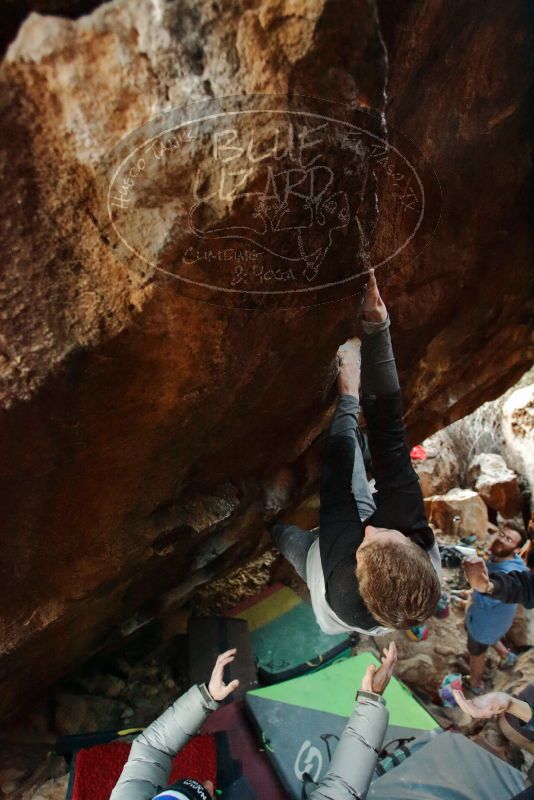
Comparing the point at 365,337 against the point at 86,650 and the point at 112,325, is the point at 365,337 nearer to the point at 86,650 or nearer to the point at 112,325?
the point at 112,325

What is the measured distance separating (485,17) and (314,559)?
6.69 ft

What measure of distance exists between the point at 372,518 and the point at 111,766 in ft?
5.86

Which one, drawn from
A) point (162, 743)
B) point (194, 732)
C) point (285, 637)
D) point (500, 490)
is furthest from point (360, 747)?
point (500, 490)

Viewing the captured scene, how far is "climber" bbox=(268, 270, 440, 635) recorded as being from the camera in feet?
5.15

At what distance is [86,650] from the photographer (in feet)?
9.36

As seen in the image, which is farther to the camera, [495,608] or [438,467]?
[438,467]

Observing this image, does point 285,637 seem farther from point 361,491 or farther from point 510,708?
point 361,491

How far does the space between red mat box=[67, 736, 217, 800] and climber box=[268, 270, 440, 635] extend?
3.75ft

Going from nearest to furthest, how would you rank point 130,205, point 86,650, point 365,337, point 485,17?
point 130,205, point 485,17, point 365,337, point 86,650


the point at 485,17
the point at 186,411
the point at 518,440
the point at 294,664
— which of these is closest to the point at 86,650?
the point at 294,664

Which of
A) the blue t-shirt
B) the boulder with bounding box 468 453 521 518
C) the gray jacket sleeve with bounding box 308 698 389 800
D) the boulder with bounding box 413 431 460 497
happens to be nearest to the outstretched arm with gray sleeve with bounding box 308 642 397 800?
the gray jacket sleeve with bounding box 308 698 389 800

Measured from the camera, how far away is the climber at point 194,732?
5.73 feet

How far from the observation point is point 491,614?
3.51 meters

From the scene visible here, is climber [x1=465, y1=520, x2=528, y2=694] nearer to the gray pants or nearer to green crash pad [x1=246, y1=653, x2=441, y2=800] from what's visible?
green crash pad [x1=246, y1=653, x2=441, y2=800]
